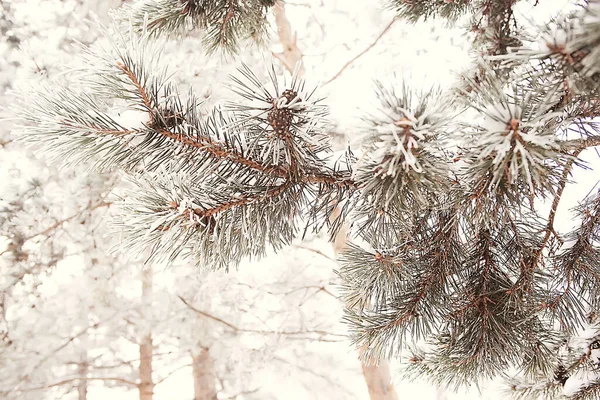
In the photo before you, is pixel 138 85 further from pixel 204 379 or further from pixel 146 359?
pixel 204 379

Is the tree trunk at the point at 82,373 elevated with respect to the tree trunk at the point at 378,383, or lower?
elevated

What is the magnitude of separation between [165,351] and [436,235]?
10.5ft

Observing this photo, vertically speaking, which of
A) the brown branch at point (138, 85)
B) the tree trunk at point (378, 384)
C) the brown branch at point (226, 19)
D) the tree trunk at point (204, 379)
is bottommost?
the tree trunk at point (378, 384)

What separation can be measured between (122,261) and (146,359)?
3.03 ft

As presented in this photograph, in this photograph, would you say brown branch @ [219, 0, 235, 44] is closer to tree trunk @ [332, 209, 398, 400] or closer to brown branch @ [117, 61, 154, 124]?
brown branch @ [117, 61, 154, 124]

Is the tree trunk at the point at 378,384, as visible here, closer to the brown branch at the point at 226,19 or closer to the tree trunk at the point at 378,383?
the tree trunk at the point at 378,383

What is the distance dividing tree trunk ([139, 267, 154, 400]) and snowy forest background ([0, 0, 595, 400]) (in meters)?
0.01

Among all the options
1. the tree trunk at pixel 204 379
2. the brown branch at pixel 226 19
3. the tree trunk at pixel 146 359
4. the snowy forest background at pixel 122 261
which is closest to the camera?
the brown branch at pixel 226 19

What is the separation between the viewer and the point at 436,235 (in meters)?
0.75

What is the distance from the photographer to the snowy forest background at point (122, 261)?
8.57 feet

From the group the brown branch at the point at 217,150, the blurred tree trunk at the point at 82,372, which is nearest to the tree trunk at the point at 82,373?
the blurred tree trunk at the point at 82,372

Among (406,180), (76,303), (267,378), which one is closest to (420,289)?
(406,180)

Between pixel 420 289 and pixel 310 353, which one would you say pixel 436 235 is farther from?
pixel 310 353

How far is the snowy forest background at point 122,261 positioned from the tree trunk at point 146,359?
14 mm
